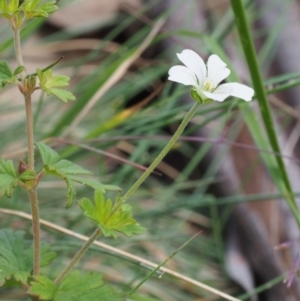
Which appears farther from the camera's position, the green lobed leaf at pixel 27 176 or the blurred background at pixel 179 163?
the blurred background at pixel 179 163

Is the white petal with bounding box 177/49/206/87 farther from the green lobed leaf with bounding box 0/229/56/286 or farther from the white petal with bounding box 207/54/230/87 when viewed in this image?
the green lobed leaf with bounding box 0/229/56/286

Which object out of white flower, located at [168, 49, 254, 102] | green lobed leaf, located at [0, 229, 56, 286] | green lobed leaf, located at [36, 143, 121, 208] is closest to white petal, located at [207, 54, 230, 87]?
white flower, located at [168, 49, 254, 102]

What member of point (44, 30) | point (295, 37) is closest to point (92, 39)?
point (44, 30)

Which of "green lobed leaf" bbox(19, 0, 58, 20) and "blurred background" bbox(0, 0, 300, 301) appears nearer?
"green lobed leaf" bbox(19, 0, 58, 20)

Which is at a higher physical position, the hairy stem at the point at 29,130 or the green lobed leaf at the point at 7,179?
the hairy stem at the point at 29,130

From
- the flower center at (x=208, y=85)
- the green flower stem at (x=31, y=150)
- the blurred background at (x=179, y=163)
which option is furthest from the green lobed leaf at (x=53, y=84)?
the blurred background at (x=179, y=163)

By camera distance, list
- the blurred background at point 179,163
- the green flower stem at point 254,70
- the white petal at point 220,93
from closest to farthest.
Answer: the white petal at point 220,93, the green flower stem at point 254,70, the blurred background at point 179,163

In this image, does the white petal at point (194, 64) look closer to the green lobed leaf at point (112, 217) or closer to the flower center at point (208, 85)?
the flower center at point (208, 85)

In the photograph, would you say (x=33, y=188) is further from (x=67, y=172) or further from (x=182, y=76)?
(x=182, y=76)
